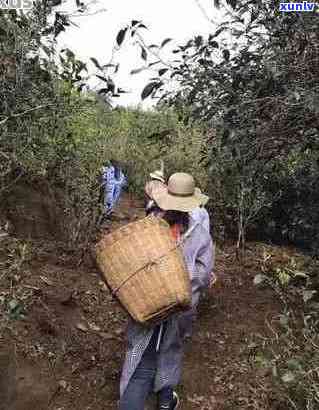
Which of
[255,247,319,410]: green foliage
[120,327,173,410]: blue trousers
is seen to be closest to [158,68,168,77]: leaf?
[255,247,319,410]: green foliage

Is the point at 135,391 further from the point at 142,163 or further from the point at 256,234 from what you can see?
the point at 142,163

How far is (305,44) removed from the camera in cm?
258

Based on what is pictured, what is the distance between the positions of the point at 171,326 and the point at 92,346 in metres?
1.24

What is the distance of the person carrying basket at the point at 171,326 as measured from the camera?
2.69m

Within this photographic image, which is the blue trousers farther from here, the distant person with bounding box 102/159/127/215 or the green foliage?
the distant person with bounding box 102/159/127/215

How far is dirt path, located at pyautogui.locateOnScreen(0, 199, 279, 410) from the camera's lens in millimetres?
3341

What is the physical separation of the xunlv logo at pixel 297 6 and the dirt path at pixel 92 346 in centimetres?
176

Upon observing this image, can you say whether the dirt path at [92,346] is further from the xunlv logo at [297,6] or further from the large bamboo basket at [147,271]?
the xunlv logo at [297,6]

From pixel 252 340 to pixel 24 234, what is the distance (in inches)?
103

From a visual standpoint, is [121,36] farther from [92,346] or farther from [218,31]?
[92,346]

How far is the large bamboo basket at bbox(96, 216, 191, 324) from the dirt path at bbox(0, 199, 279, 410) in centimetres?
88

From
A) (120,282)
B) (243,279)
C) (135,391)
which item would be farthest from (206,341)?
(120,282)

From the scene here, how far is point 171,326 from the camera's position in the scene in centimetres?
276

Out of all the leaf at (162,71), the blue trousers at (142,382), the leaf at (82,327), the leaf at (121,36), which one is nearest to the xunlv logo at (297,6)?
the leaf at (162,71)
